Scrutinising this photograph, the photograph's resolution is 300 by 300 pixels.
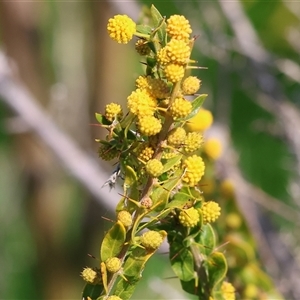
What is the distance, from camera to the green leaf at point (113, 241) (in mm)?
342

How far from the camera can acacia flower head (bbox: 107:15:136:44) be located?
0.34 metres

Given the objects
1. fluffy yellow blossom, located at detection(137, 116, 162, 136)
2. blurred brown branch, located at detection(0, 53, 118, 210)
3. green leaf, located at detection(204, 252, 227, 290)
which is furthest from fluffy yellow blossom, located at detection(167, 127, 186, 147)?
blurred brown branch, located at detection(0, 53, 118, 210)

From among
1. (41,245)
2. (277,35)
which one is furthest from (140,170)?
(41,245)

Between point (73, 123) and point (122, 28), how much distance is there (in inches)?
59.2

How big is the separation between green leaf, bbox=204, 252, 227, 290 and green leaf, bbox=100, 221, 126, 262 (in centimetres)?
9

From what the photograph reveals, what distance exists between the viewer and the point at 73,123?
183 cm

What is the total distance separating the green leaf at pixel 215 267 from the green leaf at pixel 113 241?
0.09 meters

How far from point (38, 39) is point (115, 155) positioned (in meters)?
1.42

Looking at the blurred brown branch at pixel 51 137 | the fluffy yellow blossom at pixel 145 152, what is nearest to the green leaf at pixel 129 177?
the fluffy yellow blossom at pixel 145 152

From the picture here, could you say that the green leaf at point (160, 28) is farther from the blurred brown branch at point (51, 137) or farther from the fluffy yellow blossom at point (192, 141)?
the blurred brown branch at point (51, 137)

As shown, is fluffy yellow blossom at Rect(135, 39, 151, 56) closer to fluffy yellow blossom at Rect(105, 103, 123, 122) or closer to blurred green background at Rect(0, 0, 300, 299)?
fluffy yellow blossom at Rect(105, 103, 123, 122)

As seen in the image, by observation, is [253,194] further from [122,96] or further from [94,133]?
[122,96]

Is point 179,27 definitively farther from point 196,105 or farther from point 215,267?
point 215,267

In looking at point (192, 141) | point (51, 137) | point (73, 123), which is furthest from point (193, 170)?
point (73, 123)
